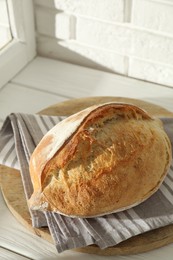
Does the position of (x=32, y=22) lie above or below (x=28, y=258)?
above

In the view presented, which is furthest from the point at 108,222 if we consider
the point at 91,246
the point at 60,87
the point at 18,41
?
the point at 18,41

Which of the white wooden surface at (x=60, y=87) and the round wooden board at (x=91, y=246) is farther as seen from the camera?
the white wooden surface at (x=60, y=87)

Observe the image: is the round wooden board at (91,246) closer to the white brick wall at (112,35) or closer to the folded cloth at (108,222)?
the folded cloth at (108,222)

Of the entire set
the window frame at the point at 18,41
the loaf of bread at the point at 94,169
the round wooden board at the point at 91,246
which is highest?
the window frame at the point at 18,41

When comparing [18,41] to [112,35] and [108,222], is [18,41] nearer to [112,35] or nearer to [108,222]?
[112,35]

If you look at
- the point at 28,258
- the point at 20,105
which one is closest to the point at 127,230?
the point at 28,258

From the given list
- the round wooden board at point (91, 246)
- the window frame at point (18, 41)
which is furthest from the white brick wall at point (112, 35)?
the round wooden board at point (91, 246)

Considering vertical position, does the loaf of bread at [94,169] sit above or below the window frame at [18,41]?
below

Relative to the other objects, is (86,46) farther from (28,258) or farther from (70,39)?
(28,258)
